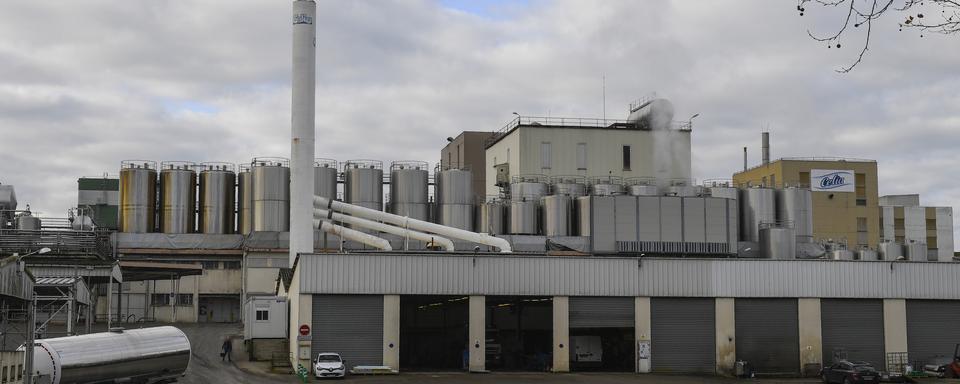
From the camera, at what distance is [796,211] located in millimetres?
87688

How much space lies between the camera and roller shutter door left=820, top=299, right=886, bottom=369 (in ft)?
184

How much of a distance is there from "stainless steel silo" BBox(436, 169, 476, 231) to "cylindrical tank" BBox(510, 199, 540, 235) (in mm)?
5227

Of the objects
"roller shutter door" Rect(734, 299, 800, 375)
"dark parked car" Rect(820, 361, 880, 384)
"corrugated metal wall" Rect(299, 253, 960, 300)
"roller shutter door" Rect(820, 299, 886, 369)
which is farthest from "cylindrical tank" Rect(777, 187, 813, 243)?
"dark parked car" Rect(820, 361, 880, 384)

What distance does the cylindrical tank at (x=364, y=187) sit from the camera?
86438mm

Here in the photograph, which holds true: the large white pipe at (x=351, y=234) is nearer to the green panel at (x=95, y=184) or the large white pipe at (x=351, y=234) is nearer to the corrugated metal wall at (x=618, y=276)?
the corrugated metal wall at (x=618, y=276)

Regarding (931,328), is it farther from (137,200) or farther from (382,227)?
(137,200)

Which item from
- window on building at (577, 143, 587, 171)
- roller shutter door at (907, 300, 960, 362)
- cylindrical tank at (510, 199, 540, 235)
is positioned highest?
window on building at (577, 143, 587, 171)

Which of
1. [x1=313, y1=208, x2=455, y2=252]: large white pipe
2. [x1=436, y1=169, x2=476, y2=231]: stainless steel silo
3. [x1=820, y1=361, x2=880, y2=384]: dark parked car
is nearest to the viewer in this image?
[x1=820, y1=361, x2=880, y2=384]: dark parked car

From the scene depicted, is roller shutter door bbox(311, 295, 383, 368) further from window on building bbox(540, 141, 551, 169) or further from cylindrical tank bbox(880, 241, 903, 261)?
cylindrical tank bbox(880, 241, 903, 261)

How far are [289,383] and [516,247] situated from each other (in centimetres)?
3687

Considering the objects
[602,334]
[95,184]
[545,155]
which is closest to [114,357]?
[602,334]

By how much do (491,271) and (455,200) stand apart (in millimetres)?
33598

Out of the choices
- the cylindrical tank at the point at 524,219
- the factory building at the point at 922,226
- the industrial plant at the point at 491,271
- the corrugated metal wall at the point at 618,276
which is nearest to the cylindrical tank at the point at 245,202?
the industrial plant at the point at 491,271

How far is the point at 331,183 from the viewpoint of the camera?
86.2 m
